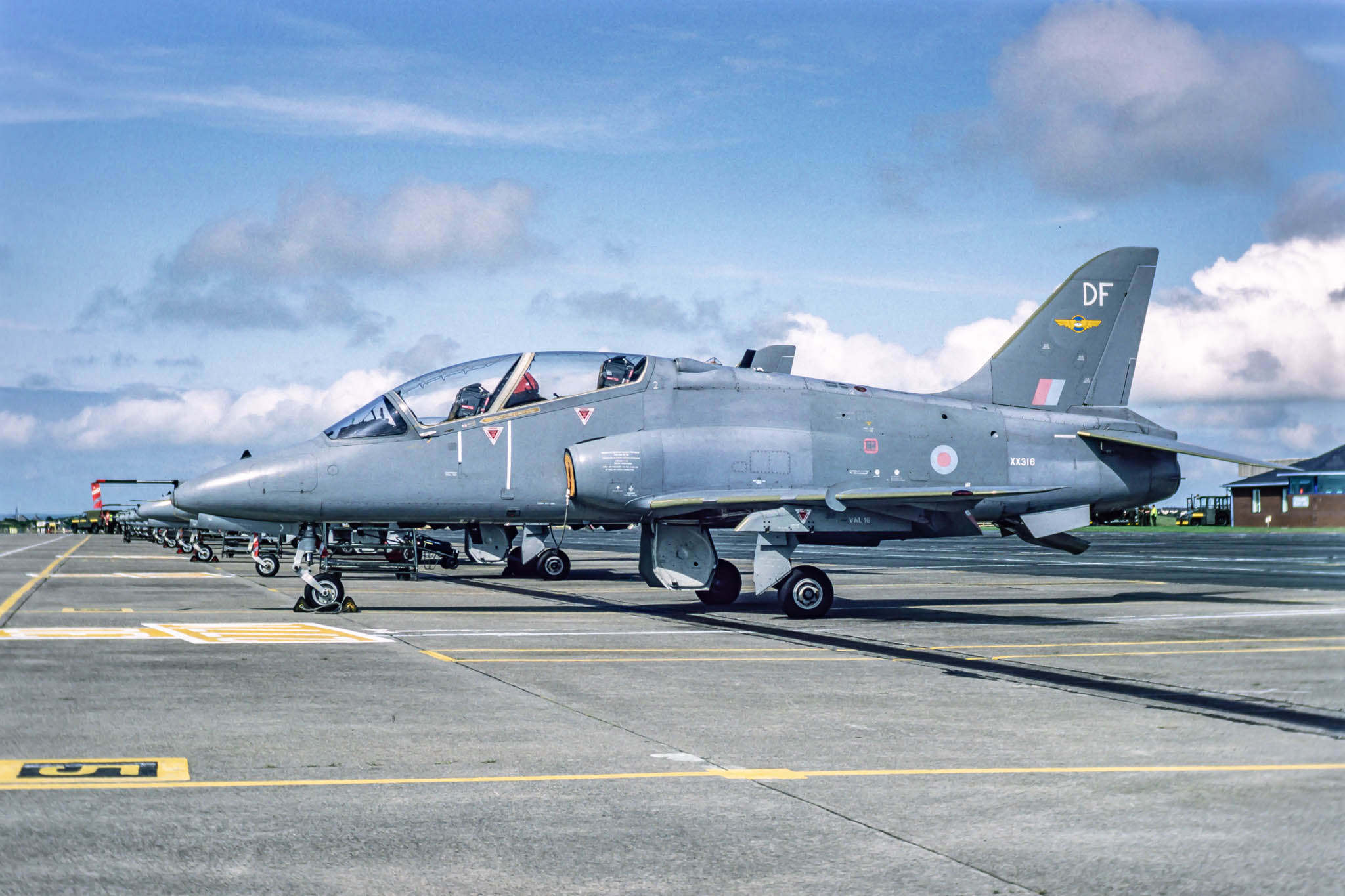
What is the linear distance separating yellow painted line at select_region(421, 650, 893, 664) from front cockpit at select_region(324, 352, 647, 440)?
5.90 meters

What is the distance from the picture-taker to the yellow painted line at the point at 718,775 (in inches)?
279

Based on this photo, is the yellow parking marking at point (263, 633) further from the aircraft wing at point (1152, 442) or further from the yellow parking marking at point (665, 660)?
the aircraft wing at point (1152, 442)

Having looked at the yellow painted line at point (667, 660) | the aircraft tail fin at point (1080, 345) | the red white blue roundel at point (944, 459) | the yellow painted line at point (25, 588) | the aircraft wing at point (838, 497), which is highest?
the aircraft tail fin at point (1080, 345)

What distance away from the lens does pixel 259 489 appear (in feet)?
59.6

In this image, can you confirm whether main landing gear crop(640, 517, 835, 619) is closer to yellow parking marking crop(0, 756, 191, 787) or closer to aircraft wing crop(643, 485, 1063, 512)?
aircraft wing crop(643, 485, 1063, 512)

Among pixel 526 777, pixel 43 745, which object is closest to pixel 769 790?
pixel 526 777

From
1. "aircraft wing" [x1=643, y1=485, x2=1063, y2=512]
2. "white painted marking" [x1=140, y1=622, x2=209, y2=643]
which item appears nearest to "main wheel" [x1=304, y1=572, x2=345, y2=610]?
"white painted marking" [x1=140, y1=622, x2=209, y2=643]

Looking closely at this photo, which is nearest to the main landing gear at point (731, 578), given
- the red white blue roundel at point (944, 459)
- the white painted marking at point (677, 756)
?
A: the red white blue roundel at point (944, 459)

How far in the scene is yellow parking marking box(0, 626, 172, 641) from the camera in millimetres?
15484

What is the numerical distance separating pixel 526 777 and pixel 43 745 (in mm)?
3367

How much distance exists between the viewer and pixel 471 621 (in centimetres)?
1850

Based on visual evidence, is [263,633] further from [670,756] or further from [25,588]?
[25,588]

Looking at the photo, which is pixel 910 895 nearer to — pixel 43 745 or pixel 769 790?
pixel 769 790

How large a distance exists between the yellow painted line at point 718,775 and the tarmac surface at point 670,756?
30 millimetres
